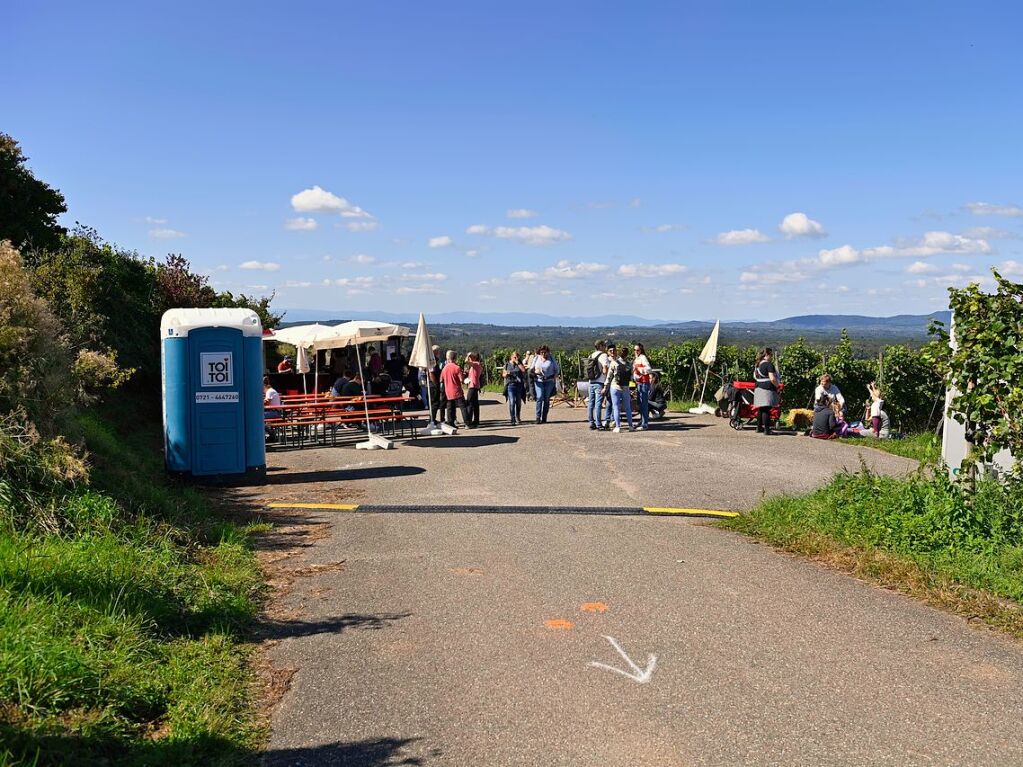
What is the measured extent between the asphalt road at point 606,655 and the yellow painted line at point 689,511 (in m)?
0.48

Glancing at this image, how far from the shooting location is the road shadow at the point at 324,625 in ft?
19.2

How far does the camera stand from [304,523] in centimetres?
952

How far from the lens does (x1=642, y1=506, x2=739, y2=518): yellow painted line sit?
10.1 metres

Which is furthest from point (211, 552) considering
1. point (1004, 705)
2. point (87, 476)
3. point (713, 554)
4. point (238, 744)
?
point (1004, 705)

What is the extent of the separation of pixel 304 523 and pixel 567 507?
296 centimetres

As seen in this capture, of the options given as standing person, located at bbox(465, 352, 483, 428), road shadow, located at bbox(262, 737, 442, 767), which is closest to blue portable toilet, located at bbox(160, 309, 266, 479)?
standing person, located at bbox(465, 352, 483, 428)

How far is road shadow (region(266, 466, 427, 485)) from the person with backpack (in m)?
6.09

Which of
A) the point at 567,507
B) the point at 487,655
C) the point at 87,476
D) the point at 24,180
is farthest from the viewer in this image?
the point at 24,180

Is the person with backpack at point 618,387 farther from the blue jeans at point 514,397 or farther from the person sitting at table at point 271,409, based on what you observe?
the person sitting at table at point 271,409

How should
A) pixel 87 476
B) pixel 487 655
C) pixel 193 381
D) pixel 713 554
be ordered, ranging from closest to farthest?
pixel 487 655
pixel 87 476
pixel 713 554
pixel 193 381

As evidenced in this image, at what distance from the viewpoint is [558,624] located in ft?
19.6

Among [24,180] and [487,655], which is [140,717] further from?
[24,180]

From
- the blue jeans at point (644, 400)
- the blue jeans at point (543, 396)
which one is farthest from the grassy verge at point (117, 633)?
the blue jeans at point (543, 396)

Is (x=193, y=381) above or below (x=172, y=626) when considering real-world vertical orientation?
above
